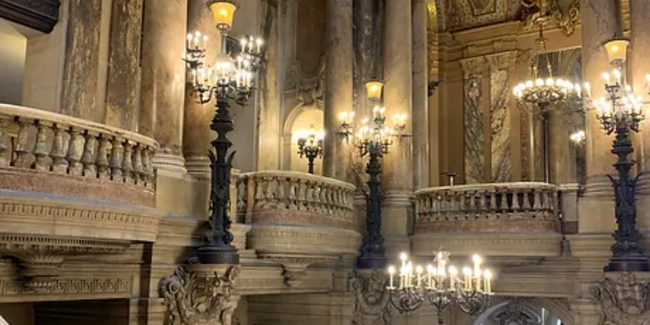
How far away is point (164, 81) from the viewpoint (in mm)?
9328

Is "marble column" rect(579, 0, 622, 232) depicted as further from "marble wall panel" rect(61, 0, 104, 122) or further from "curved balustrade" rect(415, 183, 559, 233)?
"marble wall panel" rect(61, 0, 104, 122)

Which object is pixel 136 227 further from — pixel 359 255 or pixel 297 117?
pixel 297 117

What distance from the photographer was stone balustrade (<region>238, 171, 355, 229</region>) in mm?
10352

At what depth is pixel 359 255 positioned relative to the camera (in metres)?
12.4

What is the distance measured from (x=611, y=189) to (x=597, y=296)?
152cm

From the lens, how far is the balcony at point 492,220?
11672 millimetres

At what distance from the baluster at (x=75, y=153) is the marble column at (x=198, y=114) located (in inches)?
95.6

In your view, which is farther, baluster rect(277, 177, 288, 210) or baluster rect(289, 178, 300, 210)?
baluster rect(289, 178, 300, 210)

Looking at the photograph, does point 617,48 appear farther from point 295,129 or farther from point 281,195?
point 295,129

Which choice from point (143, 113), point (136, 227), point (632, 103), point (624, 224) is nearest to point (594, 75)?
point (632, 103)

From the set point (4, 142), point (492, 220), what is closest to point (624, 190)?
point (492, 220)

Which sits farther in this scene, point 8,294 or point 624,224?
point 624,224

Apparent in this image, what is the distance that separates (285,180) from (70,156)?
156 inches

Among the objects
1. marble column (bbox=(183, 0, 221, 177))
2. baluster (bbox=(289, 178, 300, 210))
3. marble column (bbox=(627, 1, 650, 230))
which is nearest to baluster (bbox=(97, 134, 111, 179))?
marble column (bbox=(183, 0, 221, 177))
